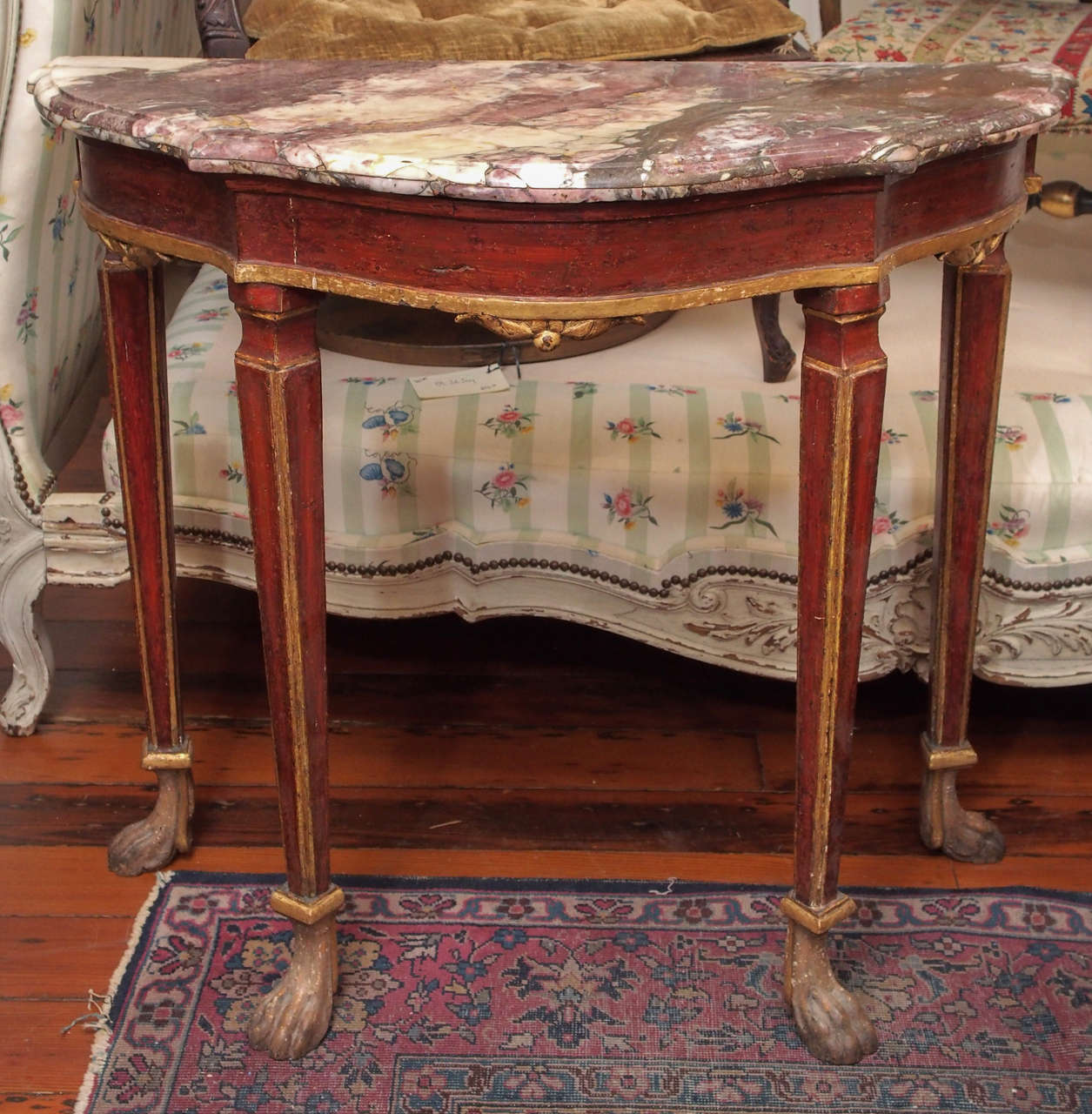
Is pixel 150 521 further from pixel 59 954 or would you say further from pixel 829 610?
pixel 829 610

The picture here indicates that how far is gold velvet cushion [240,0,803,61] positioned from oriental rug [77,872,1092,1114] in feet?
3.00

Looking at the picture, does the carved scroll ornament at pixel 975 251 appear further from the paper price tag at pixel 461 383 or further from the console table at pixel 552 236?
the paper price tag at pixel 461 383

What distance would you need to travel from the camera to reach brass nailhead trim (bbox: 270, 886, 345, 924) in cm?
110

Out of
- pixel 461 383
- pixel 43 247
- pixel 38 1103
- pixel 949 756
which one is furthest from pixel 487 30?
pixel 38 1103

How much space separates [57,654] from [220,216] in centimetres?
92

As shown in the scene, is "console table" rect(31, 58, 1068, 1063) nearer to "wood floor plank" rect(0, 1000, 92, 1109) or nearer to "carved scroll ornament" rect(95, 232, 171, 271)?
"carved scroll ornament" rect(95, 232, 171, 271)

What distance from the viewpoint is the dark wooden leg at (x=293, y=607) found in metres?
0.92

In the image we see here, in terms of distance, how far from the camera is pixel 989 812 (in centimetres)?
142

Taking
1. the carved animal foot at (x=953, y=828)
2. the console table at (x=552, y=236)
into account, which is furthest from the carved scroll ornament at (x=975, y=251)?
the carved animal foot at (x=953, y=828)

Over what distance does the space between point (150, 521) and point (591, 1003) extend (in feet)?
1.77

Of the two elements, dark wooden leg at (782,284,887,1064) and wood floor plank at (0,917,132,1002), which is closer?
dark wooden leg at (782,284,887,1064)

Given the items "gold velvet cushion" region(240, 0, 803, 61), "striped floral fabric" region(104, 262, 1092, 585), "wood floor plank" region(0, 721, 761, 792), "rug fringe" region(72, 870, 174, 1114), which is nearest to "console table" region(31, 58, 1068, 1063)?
"rug fringe" region(72, 870, 174, 1114)

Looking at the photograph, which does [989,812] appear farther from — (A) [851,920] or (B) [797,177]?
(B) [797,177]

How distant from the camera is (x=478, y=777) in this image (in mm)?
1465
